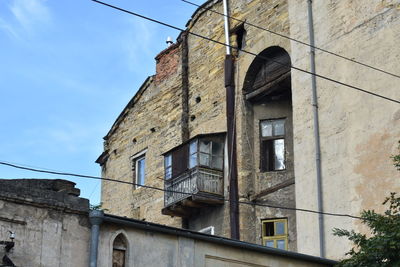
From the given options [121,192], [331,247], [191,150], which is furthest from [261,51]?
[121,192]

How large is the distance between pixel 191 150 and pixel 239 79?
2.62m

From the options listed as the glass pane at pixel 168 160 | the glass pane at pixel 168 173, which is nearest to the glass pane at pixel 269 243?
the glass pane at pixel 168 173

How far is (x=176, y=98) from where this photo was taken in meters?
30.9

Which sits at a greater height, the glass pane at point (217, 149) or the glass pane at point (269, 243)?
the glass pane at point (217, 149)

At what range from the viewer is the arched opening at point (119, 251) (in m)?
16.2

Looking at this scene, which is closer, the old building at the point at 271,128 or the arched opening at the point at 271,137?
the old building at the point at 271,128

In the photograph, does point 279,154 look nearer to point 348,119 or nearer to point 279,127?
point 279,127

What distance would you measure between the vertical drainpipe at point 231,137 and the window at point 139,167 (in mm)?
5921

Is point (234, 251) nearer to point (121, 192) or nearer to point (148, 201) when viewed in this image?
point (148, 201)

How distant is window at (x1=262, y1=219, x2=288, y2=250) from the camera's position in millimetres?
25141

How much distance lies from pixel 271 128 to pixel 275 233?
3.34 meters

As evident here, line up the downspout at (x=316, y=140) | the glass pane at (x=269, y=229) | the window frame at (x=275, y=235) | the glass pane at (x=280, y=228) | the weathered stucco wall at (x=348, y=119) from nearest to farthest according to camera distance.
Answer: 1. the weathered stucco wall at (x=348, y=119)
2. the downspout at (x=316, y=140)
3. the window frame at (x=275, y=235)
4. the glass pane at (x=280, y=228)
5. the glass pane at (x=269, y=229)

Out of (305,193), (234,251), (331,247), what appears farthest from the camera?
(305,193)

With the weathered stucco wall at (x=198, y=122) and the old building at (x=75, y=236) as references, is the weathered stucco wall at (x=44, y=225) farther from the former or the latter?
the weathered stucco wall at (x=198, y=122)
